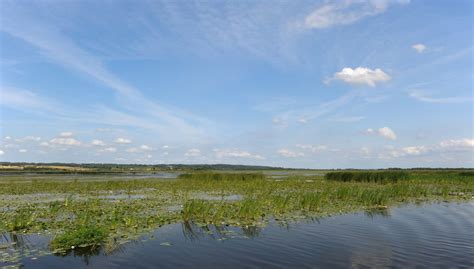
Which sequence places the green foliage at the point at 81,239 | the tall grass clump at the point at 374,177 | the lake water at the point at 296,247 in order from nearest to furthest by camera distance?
the lake water at the point at 296,247
the green foliage at the point at 81,239
the tall grass clump at the point at 374,177

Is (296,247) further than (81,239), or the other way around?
(296,247)

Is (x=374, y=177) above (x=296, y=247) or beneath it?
above

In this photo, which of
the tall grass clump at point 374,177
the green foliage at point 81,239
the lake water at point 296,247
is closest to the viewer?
the lake water at point 296,247

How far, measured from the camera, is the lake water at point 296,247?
11453 mm

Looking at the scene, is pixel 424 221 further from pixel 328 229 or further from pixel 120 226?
pixel 120 226

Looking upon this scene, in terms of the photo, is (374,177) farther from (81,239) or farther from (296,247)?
(81,239)

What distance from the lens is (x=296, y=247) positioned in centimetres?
1348

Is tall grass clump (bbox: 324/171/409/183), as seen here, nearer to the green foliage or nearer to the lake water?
the lake water

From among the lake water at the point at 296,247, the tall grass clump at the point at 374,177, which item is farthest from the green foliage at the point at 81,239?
the tall grass clump at the point at 374,177

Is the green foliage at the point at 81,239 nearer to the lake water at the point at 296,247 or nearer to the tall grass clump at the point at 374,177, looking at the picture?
the lake water at the point at 296,247

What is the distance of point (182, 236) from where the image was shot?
15.2 metres

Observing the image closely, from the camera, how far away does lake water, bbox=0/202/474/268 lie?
1145 cm

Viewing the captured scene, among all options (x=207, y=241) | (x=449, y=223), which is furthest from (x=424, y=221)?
(x=207, y=241)

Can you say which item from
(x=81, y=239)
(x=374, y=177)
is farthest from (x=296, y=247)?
(x=374, y=177)
